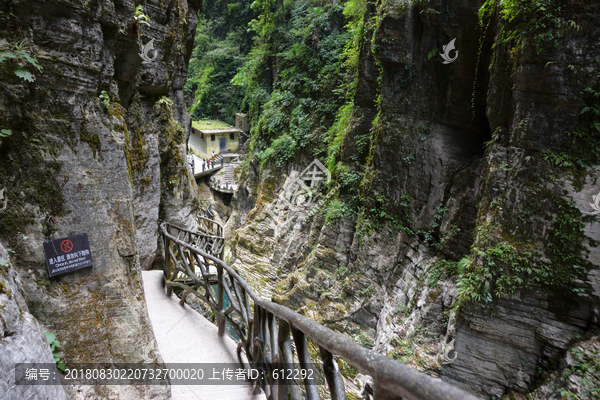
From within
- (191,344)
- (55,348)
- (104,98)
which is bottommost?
(191,344)

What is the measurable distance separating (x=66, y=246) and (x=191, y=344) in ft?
6.11

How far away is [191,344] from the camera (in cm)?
368

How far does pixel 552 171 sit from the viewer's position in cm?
522

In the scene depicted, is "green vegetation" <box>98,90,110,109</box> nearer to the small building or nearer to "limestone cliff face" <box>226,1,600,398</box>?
"limestone cliff face" <box>226,1,600,398</box>

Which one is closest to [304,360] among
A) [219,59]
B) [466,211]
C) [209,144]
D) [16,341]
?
[16,341]

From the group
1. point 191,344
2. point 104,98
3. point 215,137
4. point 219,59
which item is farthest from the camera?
point 215,137

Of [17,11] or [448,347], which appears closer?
[17,11]

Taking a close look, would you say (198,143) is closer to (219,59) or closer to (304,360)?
(219,59)

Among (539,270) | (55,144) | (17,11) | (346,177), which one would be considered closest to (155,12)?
(17,11)

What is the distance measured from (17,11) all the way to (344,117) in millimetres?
10266

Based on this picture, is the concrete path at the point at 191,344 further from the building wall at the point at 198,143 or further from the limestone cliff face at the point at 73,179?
the building wall at the point at 198,143

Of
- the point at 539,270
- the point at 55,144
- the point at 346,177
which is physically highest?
the point at 55,144

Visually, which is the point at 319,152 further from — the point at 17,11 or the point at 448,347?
the point at 17,11

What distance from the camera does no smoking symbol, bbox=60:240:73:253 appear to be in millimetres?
2615
